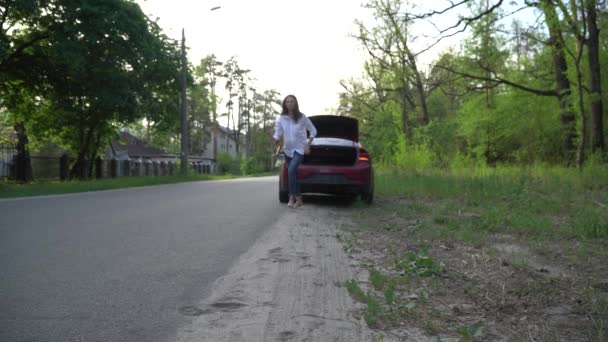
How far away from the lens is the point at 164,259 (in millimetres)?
4715

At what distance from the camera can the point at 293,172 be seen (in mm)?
9203

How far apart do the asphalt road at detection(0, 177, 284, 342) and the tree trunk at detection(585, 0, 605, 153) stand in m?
12.2

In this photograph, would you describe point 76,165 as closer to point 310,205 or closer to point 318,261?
point 310,205

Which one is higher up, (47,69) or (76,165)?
(47,69)

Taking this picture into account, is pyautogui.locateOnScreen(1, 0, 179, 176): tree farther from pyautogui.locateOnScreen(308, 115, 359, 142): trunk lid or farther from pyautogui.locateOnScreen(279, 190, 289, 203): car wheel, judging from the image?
pyautogui.locateOnScreen(279, 190, 289, 203): car wheel

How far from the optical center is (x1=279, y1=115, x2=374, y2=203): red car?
9477 mm

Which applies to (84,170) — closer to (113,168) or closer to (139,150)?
(113,168)

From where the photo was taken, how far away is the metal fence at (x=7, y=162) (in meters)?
25.3

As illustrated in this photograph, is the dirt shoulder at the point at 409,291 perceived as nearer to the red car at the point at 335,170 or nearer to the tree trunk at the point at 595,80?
the red car at the point at 335,170

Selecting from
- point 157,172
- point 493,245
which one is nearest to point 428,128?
point 493,245

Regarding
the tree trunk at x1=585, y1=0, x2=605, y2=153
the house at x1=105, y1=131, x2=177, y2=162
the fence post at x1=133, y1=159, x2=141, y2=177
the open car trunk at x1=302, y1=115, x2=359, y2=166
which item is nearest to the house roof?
the house at x1=105, y1=131, x2=177, y2=162

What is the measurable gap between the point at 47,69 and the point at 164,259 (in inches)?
829

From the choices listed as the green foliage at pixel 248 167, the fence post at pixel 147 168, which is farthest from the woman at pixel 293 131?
the green foliage at pixel 248 167

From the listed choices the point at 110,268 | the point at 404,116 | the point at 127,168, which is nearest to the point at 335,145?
the point at 110,268
